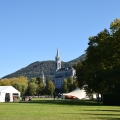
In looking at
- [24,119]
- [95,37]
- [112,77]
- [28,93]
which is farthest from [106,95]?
[28,93]

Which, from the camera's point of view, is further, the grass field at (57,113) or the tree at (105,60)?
the tree at (105,60)

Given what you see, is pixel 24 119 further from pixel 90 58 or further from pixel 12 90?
pixel 12 90

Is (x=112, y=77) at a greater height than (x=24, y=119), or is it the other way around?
(x=112, y=77)

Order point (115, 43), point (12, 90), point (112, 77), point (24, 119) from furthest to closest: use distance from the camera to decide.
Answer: point (12, 90)
point (115, 43)
point (112, 77)
point (24, 119)

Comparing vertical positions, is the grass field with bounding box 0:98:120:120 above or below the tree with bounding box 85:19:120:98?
below

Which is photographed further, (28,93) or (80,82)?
(28,93)

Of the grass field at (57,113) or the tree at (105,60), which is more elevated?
the tree at (105,60)

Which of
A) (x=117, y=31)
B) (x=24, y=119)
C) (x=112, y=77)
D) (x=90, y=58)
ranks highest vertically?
(x=117, y=31)

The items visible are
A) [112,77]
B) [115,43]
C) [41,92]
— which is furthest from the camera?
[41,92]

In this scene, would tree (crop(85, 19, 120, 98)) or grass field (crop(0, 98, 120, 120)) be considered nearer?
grass field (crop(0, 98, 120, 120))

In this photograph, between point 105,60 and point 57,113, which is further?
point 105,60

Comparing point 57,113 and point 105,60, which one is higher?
point 105,60

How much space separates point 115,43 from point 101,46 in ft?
8.13

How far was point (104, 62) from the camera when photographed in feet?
195
